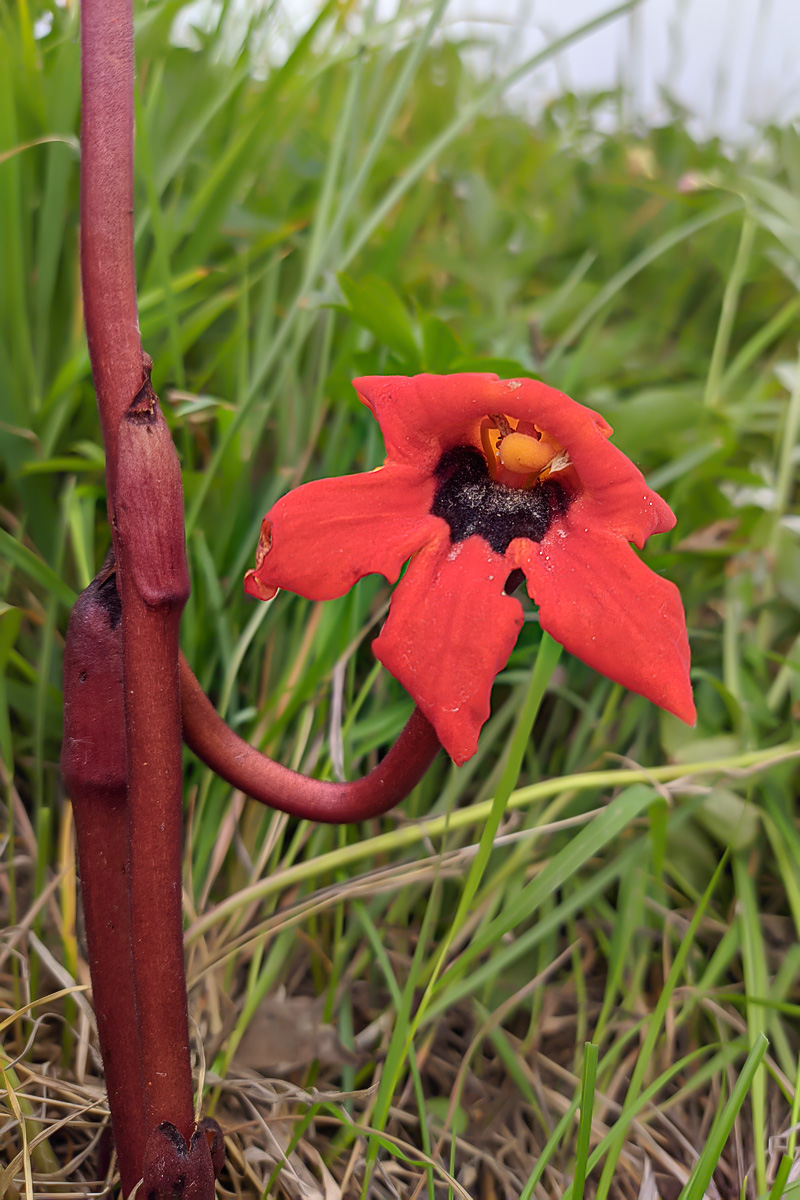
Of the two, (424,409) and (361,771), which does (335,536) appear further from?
(361,771)

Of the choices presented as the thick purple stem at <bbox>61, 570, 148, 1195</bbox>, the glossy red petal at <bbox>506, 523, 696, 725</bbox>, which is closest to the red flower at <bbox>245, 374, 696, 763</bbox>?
the glossy red petal at <bbox>506, 523, 696, 725</bbox>

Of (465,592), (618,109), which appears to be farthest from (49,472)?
(618,109)

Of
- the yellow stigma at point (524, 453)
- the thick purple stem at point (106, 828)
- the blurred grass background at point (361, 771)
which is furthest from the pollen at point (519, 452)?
the thick purple stem at point (106, 828)

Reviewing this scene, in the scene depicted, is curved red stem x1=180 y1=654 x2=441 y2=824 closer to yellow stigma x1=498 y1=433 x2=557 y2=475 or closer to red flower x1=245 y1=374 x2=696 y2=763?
red flower x1=245 y1=374 x2=696 y2=763

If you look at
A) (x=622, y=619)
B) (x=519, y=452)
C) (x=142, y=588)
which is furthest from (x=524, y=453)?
(x=142, y=588)

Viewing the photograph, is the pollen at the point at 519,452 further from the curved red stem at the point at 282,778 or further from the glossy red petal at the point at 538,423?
the curved red stem at the point at 282,778

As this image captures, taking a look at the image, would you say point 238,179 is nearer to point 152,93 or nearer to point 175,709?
point 152,93

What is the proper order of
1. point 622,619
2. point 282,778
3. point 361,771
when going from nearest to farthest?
1. point 622,619
2. point 282,778
3. point 361,771
